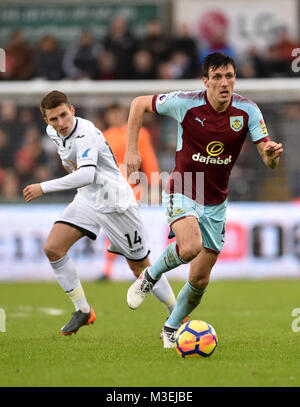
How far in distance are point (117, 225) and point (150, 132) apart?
6803 mm

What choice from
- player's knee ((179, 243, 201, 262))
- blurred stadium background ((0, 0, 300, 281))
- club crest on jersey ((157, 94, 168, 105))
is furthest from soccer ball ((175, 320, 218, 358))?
blurred stadium background ((0, 0, 300, 281))

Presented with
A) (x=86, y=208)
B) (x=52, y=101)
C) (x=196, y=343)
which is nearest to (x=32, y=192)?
(x=52, y=101)

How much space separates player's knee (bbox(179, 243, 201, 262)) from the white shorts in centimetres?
163

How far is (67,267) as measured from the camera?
26.3 feet

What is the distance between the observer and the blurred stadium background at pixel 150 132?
14.4 meters

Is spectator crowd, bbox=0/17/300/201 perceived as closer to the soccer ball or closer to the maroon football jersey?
the maroon football jersey

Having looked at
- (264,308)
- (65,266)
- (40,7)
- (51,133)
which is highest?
(40,7)

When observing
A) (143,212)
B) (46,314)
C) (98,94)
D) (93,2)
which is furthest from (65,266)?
(93,2)

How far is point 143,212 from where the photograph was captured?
14.4 m

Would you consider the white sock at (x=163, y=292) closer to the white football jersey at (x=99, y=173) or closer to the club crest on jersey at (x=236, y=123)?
the white football jersey at (x=99, y=173)

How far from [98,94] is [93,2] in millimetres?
4896

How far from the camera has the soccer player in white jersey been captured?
769cm

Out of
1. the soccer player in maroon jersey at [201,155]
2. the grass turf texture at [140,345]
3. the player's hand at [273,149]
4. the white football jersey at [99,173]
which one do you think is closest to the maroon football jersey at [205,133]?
the soccer player in maroon jersey at [201,155]
